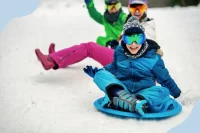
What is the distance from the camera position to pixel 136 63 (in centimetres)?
452

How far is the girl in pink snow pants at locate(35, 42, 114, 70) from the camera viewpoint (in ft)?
18.5

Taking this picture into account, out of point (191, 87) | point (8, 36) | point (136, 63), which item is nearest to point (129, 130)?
point (136, 63)

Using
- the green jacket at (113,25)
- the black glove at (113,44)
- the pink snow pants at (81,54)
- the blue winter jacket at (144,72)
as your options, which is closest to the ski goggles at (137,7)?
the pink snow pants at (81,54)

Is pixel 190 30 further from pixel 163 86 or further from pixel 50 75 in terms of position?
pixel 163 86

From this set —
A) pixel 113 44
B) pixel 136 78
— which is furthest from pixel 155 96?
pixel 113 44

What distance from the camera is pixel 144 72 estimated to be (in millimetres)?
4523

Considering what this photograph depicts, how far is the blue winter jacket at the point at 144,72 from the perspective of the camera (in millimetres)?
4512

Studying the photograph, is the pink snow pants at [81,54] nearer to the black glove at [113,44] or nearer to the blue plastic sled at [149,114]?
the black glove at [113,44]

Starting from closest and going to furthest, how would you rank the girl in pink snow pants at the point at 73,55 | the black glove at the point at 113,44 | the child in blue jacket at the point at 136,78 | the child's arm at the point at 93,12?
the child in blue jacket at the point at 136,78, the girl in pink snow pants at the point at 73,55, the black glove at the point at 113,44, the child's arm at the point at 93,12

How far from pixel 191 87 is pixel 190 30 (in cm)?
341

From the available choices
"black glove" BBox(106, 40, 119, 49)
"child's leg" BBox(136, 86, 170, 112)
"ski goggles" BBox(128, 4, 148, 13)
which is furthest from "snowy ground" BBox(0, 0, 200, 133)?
"ski goggles" BBox(128, 4, 148, 13)

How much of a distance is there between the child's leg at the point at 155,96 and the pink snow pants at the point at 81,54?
4.73 feet

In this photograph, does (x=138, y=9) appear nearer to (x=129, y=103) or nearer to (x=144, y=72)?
(x=144, y=72)

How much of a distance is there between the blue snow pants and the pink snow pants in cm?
120
